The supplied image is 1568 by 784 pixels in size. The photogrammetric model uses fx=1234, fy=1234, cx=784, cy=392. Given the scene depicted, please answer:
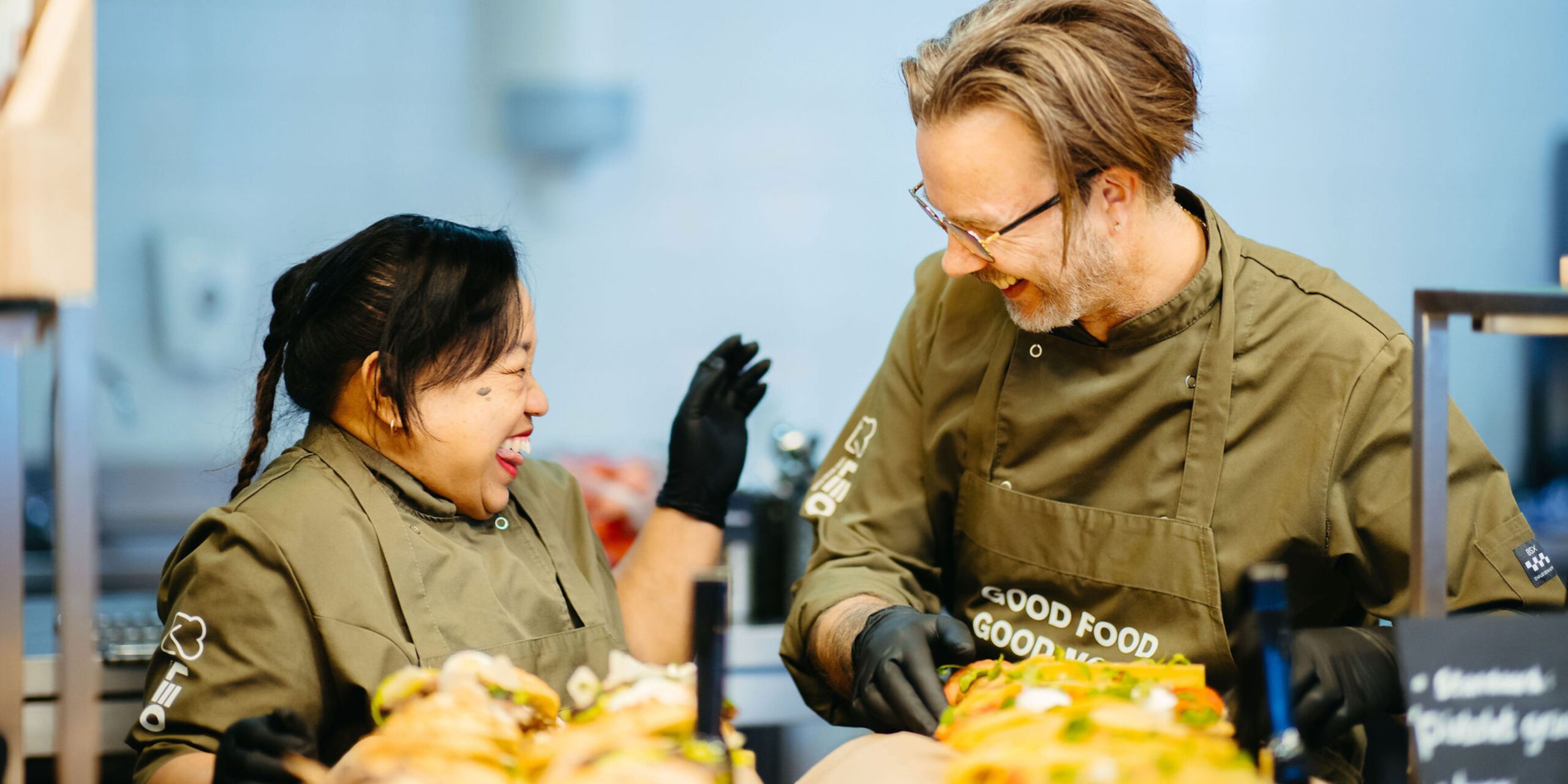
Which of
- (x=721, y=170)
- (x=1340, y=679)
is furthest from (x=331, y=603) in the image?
(x=721, y=170)

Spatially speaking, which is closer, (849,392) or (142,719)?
(142,719)

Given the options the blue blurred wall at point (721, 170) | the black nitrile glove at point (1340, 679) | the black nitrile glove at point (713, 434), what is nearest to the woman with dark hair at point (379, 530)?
→ the black nitrile glove at point (713, 434)

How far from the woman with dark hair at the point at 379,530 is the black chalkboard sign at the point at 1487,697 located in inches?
40.1

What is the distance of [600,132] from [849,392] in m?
1.02

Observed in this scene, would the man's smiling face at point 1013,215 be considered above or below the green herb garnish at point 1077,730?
above

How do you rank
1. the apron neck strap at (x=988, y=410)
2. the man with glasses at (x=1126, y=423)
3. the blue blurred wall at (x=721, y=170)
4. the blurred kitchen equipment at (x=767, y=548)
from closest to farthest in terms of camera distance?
the man with glasses at (x=1126, y=423), the apron neck strap at (x=988, y=410), the blurred kitchen equipment at (x=767, y=548), the blue blurred wall at (x=721, y=170)

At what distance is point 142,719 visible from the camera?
1369 millimetres

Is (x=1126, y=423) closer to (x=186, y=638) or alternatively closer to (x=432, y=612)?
(x=432, y=612)

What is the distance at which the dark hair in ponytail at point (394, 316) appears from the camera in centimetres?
158

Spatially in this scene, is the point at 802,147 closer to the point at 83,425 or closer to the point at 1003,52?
the point at 1003,52

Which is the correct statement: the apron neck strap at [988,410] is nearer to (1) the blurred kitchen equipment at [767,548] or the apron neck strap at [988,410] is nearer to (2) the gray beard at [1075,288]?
(2) the gray beard at [1075,288]

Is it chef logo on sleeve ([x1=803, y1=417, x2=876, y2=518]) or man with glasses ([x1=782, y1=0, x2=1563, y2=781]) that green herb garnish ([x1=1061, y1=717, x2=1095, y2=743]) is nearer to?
man with glasses ([x1=782, y1=0, x2=1563, y2=781])

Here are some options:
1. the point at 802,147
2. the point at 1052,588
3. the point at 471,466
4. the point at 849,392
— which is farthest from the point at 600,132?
the point at 1052,588

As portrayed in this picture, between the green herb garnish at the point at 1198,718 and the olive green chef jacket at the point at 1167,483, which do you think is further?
the olive green chef jacket at the point at 1167,483
